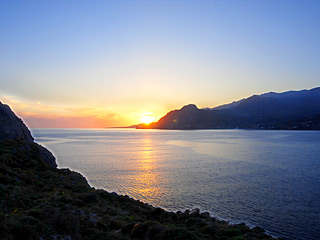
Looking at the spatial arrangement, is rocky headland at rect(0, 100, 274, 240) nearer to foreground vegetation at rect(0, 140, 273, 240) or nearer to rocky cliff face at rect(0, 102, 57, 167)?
foreground vegetation at rect(0, 140, 273, 240)

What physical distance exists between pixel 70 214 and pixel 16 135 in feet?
116

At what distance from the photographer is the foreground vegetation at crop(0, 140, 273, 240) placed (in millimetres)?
13648

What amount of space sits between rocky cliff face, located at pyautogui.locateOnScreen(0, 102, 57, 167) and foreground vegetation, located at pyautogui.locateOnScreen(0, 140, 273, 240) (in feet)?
8.06

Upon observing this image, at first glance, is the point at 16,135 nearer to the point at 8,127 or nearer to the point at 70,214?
the point at 8,127

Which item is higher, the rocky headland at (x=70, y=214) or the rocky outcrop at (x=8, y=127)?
the rocky outcrop at (x=8, y=127)

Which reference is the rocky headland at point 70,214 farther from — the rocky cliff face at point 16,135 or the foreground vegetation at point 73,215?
the rocky cliff face at point 16,135

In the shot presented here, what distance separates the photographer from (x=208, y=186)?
124ft

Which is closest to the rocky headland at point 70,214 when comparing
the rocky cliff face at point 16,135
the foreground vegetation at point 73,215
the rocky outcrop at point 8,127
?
the foreground vegetation at point 73,215

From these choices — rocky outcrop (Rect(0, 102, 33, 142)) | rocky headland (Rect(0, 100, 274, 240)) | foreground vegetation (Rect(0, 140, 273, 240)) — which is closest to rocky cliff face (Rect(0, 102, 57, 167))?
rocky outcrop (Rect(0, 102, 33, 142))

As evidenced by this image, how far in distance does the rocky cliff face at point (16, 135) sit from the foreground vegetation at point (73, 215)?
2.46m

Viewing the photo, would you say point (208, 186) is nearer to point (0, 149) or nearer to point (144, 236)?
point (144, 236)

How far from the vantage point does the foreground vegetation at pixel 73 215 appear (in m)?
13.6

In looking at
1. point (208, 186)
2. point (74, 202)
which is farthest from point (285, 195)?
point (74, 202)

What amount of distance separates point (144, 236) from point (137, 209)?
993cm
